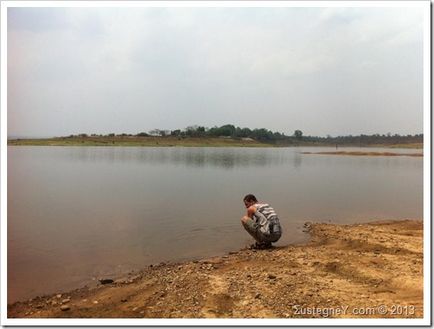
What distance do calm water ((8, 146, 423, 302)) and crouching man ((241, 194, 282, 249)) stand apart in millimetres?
920

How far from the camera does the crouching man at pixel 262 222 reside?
8.30 m

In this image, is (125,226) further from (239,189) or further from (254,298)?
(239,189)

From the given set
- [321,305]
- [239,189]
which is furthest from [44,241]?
[239,189]

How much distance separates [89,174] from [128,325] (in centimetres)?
1828

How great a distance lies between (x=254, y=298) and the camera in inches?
219

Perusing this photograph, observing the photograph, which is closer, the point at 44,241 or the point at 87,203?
the point at 44,241

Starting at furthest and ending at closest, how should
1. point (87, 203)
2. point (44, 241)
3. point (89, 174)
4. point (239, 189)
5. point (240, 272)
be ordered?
point (89, 174) → point (239, 189) → point (87, 203) → point (44, 241) → point (240, 272)

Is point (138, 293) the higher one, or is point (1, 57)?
point (1, 57)

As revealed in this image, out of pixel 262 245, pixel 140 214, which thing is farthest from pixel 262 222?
pixel 140 214

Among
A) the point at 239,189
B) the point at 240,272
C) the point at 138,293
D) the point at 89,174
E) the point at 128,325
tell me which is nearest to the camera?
the point at 128,325

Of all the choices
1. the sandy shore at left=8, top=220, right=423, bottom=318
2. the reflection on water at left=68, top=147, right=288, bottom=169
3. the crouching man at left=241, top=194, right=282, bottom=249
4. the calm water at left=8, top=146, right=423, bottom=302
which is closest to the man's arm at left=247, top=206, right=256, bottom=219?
the crouching man at left=241, top=194, right=282, bottom=249

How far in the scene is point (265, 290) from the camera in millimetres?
5805

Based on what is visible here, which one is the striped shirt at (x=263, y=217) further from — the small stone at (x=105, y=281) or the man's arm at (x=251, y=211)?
the small stone at (x=105, y=281)

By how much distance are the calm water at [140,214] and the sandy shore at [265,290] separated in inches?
37.7
